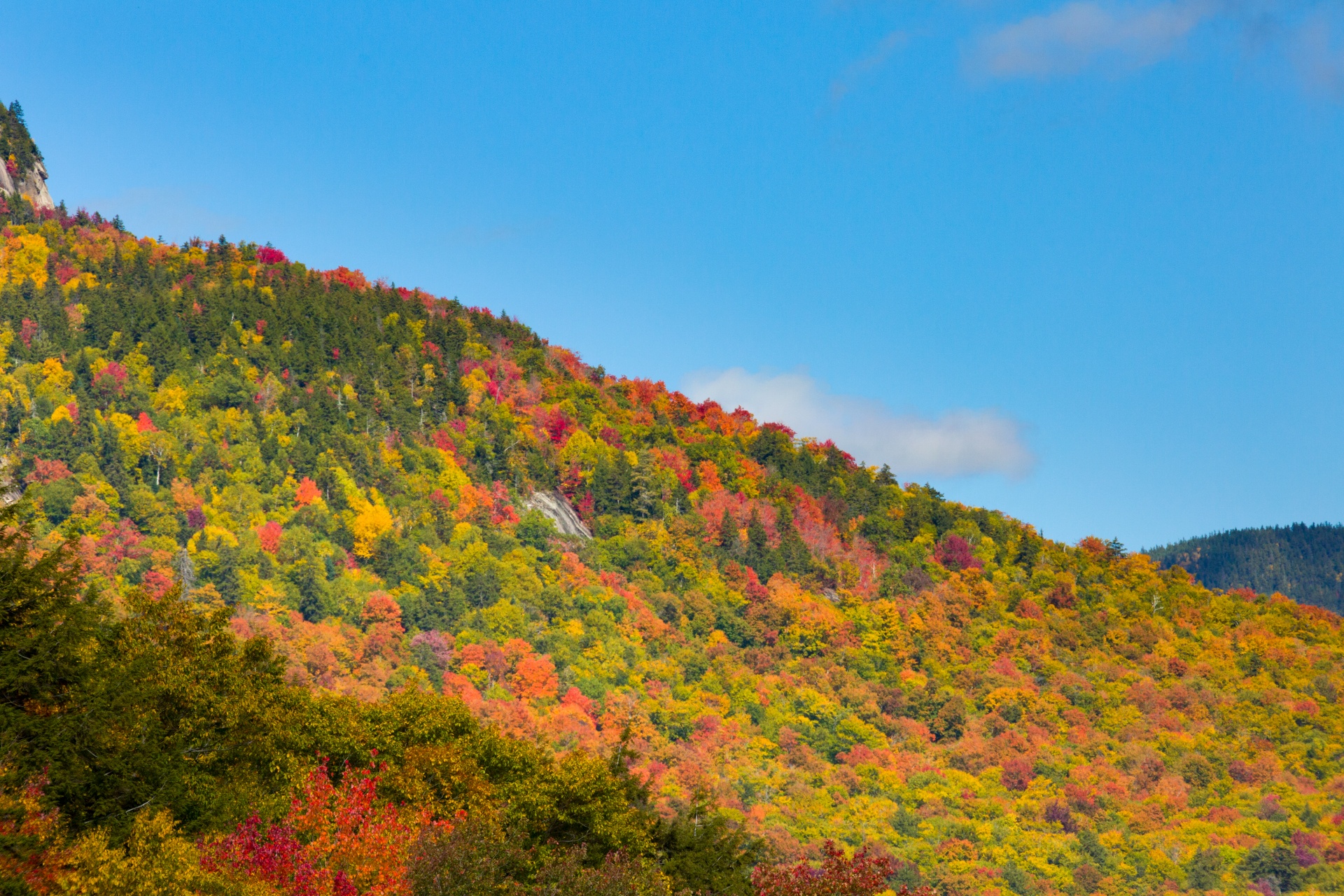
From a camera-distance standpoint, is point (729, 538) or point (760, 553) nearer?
point (729, 538)

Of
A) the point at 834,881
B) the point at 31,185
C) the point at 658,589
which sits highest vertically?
the point at 31,185

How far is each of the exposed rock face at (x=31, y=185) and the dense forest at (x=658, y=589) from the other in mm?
5784

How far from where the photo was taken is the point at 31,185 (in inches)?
6742

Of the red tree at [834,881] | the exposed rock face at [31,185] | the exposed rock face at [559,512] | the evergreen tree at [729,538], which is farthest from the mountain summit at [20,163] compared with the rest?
the red tree at [834,881]

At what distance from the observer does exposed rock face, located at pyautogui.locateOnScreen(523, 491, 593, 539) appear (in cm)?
15438

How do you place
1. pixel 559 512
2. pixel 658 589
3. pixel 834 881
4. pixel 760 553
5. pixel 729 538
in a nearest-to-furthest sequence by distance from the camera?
pixel 834 881 < pixel 658 589 < pixel 559 512 < pixel 729 538 < pixel 760 553

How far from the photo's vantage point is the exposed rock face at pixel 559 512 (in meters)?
154

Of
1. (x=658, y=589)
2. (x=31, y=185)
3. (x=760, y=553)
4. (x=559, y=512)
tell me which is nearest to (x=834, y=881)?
(x=658, y=589)

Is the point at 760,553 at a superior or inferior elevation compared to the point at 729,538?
inferior

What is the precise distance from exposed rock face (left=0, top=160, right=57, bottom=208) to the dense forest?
5784mm

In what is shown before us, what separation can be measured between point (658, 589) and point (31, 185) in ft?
331

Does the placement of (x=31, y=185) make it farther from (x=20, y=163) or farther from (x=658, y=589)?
(x=658, y=589)

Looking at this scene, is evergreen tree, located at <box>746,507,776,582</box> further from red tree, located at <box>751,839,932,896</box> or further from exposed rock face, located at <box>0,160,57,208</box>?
red tree, located at <box>751,839,932,896</box>

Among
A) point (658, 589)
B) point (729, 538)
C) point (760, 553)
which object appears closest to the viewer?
point (658, 589)
